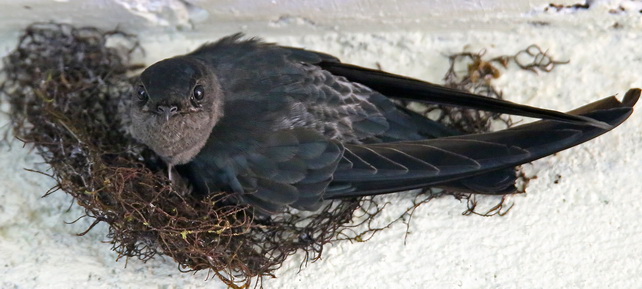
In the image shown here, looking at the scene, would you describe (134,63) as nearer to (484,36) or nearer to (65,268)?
(65,268)

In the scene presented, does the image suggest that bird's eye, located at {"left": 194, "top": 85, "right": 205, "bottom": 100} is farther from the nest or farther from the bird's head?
the nest

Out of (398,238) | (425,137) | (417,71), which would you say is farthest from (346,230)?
(417,71)

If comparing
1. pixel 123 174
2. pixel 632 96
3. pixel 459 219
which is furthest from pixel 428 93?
pixel 123 174

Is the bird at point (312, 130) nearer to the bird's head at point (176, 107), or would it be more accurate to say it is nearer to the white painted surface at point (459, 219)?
the bird's head at point (176, 107)

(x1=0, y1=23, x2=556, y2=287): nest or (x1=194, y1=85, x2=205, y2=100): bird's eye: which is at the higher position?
(x1=194, y1=85, x2=205, y2=100): bird's eye

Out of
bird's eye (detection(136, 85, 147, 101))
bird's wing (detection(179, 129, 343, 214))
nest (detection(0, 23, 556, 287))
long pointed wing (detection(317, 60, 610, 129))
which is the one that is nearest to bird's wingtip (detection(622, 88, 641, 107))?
long pointed wing (detection(317, 60, 610, 129))

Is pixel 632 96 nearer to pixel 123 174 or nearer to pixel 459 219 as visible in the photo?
pixel 459 219
